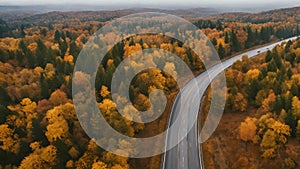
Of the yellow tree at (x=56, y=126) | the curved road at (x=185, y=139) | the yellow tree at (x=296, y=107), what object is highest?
the yellow tree at (x=296, y=107)

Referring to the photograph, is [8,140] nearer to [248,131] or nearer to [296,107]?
[248,131]

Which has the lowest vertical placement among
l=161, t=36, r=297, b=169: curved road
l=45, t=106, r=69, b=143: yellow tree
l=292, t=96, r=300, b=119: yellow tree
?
l=161, t=36, r=297, b=169: curved road

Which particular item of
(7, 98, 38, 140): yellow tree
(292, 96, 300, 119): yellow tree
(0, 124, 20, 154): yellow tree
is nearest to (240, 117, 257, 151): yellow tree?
(292, 96, 300, 119): yellow tree

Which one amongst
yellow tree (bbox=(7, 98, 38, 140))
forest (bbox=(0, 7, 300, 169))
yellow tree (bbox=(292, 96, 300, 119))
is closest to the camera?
forest (bbox=(0, 7, 300, 169))

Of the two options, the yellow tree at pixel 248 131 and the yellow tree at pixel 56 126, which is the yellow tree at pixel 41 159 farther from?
the yellow tree at pixel 248 131

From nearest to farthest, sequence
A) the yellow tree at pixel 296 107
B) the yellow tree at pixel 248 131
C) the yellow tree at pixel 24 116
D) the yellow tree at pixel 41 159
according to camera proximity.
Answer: the yellow tree at pixel 41 159, the yellow tree at pixel 24 116, the yellow tree at pixel 296 107, the yellow tree at pixel 248 131

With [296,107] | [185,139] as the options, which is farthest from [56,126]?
[296,107]

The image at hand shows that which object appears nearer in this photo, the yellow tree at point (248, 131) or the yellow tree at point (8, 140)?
the yellow tree at point (8, 140)

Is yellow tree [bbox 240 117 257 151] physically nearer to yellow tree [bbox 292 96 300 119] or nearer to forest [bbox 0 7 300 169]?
forest [bbox 0 7 300 169]

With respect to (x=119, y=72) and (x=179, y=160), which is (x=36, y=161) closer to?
(x=179, y=160)

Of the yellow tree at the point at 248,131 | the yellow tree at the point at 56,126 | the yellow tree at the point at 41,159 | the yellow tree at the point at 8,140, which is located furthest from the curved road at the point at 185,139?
the yellow tree at the point at 8,140

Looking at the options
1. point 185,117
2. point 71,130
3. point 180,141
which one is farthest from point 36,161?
point 185,117
